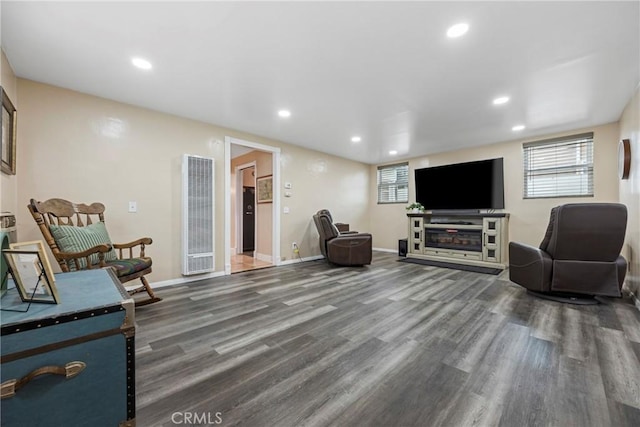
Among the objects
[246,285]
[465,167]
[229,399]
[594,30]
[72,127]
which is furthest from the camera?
[465,167]

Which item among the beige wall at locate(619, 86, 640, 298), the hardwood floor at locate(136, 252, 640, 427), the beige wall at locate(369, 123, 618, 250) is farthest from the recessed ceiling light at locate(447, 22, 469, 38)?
the beige wall at locate(369, 123, 618, 250)

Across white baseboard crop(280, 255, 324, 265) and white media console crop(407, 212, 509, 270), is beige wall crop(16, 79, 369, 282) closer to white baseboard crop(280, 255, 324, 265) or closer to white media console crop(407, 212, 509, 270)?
white baseboard crop(280, 255, 324, 265)

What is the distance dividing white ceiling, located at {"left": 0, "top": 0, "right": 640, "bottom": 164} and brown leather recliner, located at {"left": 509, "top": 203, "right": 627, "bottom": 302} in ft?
4.64

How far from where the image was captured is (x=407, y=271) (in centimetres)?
441

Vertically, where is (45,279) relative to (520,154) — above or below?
below

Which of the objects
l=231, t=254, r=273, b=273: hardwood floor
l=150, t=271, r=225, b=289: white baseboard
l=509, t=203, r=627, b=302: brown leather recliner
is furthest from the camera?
l=231, t=254, r=273, b=273: hardwood floor

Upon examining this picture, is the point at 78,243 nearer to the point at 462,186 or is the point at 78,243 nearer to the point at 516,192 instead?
the point at 462,186

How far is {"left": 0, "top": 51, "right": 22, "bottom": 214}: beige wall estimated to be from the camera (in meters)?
2.22

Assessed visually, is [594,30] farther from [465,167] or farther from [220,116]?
[220,116]

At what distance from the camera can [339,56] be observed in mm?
2293

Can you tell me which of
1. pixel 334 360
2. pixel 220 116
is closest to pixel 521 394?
pixel 334 360

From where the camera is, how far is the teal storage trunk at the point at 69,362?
0.81m

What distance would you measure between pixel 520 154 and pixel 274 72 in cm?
482

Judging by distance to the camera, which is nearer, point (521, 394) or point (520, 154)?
point (521, 394)
